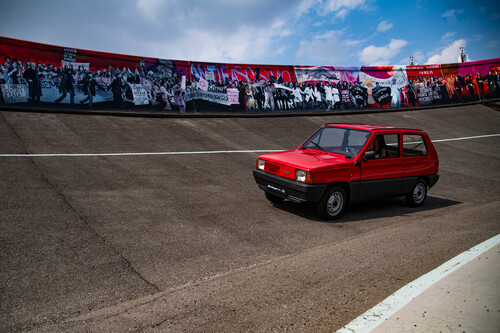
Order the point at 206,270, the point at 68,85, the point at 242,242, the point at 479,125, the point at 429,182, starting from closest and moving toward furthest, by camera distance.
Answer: the point at 206,270 → the point at 242,242 → the point at 429,182 → the point at 68,85 → the point at 479,125

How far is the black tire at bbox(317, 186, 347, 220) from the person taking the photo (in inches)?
271

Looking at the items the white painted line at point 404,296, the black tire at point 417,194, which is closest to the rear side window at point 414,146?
the black tire at point 417,194

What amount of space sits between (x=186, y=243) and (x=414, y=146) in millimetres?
6057

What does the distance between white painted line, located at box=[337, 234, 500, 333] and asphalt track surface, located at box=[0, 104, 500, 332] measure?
0.12m

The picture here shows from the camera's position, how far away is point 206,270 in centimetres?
446

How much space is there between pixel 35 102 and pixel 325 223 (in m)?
14.0

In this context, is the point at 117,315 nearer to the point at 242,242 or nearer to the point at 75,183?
the point at 242,242

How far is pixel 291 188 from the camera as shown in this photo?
6.86m

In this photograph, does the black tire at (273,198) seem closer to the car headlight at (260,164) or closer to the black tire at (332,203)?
the car headlight at (260,164)

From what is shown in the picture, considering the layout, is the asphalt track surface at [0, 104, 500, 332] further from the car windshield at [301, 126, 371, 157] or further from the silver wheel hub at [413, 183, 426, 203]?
the car windshield at [301, 126, 371, 157]

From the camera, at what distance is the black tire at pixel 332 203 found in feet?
22.6

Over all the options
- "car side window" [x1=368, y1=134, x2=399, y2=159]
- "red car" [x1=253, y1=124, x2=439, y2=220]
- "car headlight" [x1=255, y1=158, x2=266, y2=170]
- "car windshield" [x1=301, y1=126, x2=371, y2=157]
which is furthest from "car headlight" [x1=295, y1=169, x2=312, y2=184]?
"car side window" [x1=368, y1=134, x2=399, y2=159]

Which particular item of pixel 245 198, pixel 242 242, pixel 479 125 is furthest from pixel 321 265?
pixel 479 125

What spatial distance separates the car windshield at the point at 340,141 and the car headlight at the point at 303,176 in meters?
1.24
